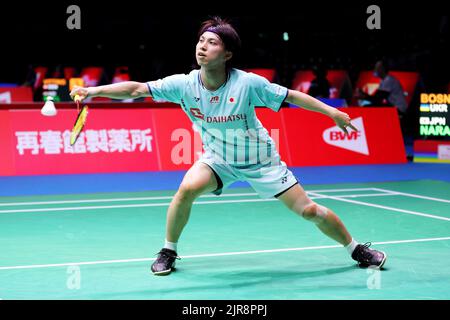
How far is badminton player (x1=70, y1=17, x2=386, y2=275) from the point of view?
4977 mm

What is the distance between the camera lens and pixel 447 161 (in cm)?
1295

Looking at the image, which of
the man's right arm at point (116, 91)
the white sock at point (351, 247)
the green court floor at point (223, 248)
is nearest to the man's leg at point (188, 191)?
the green court floor at point (223, 248)

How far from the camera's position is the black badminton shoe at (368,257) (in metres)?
5.10

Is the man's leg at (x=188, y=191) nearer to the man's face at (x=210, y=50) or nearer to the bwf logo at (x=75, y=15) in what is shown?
the man's face at (x=210, y=50)

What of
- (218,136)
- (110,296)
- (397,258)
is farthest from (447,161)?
(110,296)

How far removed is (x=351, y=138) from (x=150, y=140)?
329 centimetres

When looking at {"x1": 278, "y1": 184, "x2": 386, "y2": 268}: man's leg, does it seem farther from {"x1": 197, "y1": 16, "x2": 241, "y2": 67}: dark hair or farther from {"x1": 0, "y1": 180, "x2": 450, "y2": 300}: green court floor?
{"x1": 197, "y1": 16, "x2": 241, "y2": 67}: dark hair

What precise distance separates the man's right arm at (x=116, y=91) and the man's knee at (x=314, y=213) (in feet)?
4.48

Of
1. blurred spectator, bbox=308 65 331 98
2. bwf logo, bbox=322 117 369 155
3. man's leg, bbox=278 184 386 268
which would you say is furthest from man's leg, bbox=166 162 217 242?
blurred spectator, bbox=308 65 331 98

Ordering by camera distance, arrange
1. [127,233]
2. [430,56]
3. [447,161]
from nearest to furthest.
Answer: [127,233] < [447,161] < [430,56]

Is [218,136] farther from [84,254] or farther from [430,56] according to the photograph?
[430,56]

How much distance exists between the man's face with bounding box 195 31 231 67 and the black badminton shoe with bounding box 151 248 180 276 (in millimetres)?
1344

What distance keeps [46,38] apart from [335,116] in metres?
25.7

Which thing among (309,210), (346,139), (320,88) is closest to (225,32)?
(309,210)
